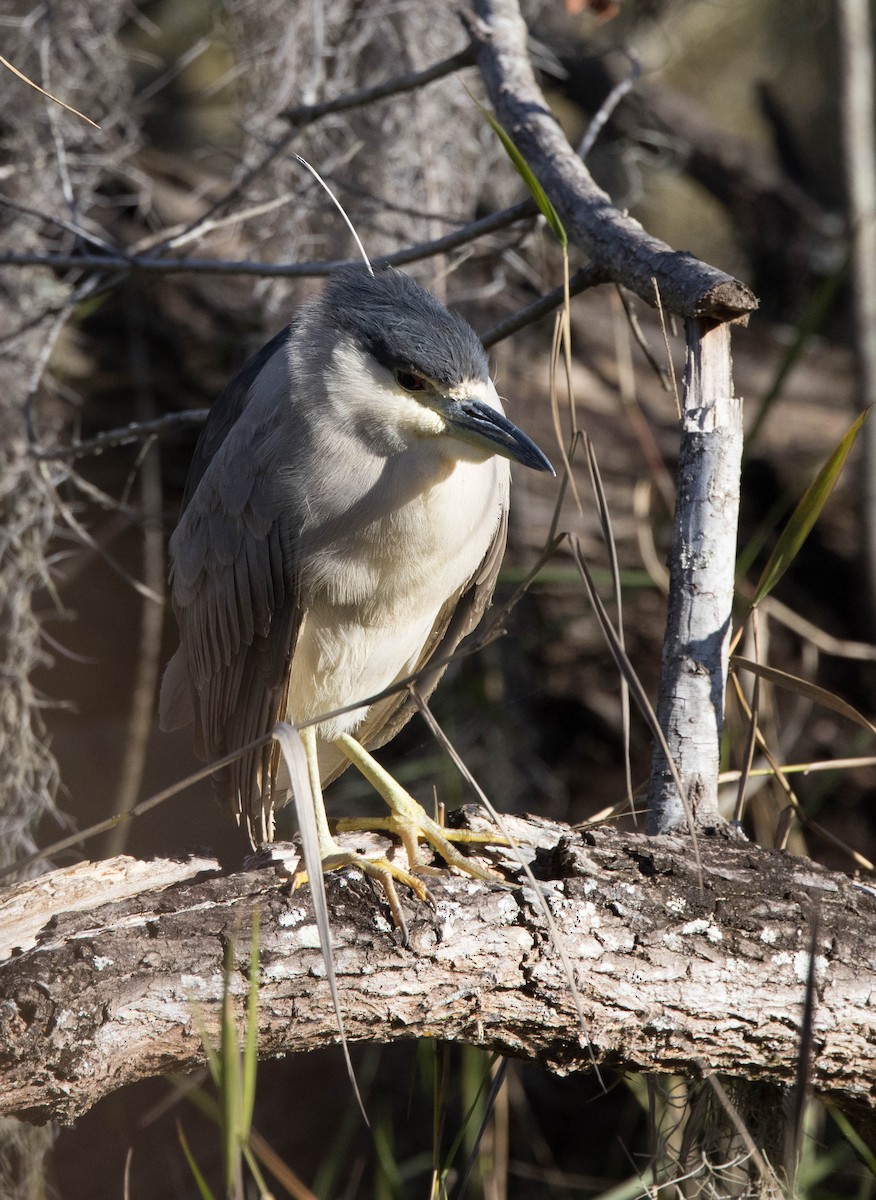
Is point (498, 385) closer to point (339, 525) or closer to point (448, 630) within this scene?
point (448, 630)

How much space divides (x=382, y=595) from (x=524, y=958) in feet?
2.87

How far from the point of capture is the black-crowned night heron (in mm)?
2064

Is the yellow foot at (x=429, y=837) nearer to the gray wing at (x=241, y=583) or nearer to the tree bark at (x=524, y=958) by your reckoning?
the tree bark at (x=524, y=958)

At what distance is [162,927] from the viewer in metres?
1.51

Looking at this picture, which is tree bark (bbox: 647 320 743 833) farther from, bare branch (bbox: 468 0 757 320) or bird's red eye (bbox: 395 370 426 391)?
bird's red eye (bbox: 395 370 426 391)

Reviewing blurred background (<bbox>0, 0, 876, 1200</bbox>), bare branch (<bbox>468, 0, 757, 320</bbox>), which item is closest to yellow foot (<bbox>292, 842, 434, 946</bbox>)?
blurred background (<bbox>0, 0, 876, 1200</bbox>)

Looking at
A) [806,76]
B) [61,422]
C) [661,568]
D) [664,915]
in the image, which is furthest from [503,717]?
[806,76]

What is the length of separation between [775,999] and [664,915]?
0.20 meters

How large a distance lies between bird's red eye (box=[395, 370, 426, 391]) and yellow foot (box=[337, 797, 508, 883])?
2.66 ft

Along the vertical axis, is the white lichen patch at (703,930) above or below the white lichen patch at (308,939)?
above

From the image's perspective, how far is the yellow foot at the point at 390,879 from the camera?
5.27 ft

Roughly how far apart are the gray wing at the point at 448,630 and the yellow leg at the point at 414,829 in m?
0.14

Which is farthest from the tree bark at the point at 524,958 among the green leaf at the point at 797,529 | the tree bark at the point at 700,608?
the green leaf at the point at 797,529

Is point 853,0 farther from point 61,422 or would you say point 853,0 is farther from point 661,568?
point 61,422
